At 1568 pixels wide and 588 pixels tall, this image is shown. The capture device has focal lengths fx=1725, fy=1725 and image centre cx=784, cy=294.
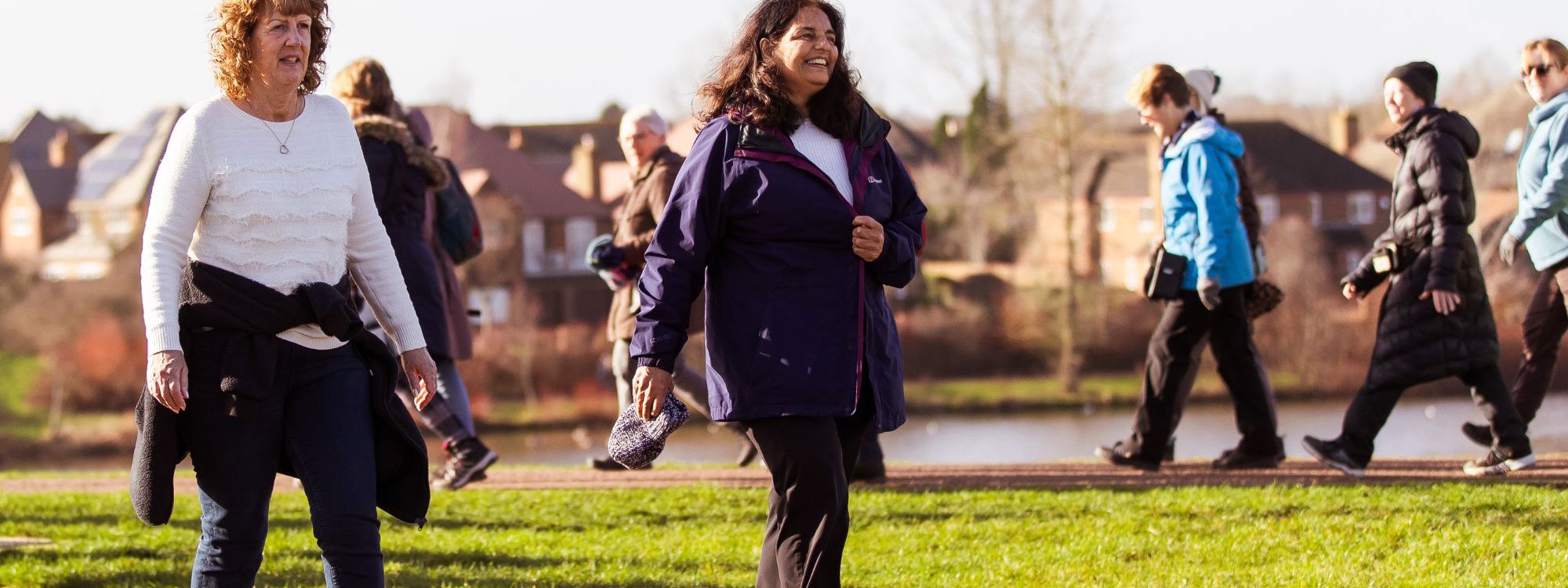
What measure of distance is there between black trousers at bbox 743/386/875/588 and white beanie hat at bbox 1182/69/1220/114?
4.10m

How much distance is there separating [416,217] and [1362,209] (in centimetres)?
6276

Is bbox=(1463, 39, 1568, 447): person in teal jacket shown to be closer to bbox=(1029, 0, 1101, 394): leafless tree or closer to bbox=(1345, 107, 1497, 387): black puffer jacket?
bbox=(1345, 107, 1497, 387): black puffer jacket

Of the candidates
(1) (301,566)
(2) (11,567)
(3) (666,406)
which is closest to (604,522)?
(1) (301,566)

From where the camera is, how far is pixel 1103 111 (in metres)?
50.3

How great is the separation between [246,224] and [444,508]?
12.7ft

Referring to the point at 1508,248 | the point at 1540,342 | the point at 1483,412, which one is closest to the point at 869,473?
the point at 1483,412

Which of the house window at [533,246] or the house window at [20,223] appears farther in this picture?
the house window at [20,223]

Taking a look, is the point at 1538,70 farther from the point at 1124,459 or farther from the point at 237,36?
the point at 237,36

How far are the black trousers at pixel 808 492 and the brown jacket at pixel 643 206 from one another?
3.45 metres

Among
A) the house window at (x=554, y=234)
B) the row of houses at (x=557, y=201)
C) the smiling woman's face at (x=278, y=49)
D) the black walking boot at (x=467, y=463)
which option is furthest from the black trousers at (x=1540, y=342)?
the house window at (x=554, y=234)

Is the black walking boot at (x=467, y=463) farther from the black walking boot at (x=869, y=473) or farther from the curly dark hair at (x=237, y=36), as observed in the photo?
the curly dark hair at (x=237, y=36)

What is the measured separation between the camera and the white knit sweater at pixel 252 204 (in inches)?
164

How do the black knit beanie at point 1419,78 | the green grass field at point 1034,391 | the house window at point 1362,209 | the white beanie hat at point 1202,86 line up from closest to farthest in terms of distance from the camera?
the black knit beanie at point 1419,78
the white beanie hat at point 1202,86
the green grass field at point 1034,391
the house window at point 1362,209

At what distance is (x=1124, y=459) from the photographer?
8.37 metres
